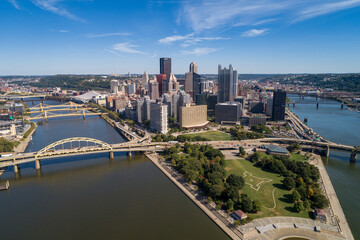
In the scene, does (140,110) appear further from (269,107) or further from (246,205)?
(246,205)

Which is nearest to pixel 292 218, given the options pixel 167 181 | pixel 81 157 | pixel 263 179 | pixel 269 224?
pixel 269 224

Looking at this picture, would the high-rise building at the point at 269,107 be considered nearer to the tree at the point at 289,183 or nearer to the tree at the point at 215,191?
the tree at the point at 289,183

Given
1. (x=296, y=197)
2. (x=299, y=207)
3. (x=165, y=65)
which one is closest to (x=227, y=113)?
(x=296, y=197)

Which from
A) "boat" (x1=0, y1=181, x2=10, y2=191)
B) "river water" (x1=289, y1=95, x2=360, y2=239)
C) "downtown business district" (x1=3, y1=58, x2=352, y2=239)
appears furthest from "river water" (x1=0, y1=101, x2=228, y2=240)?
"river water" (x1=289, y1=95, x2=360, y2=239)

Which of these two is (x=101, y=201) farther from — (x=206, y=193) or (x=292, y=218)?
(x=292, y=218)

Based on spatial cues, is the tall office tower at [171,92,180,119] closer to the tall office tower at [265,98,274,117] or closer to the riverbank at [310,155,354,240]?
the tall office tower at [265,98,274,117]
